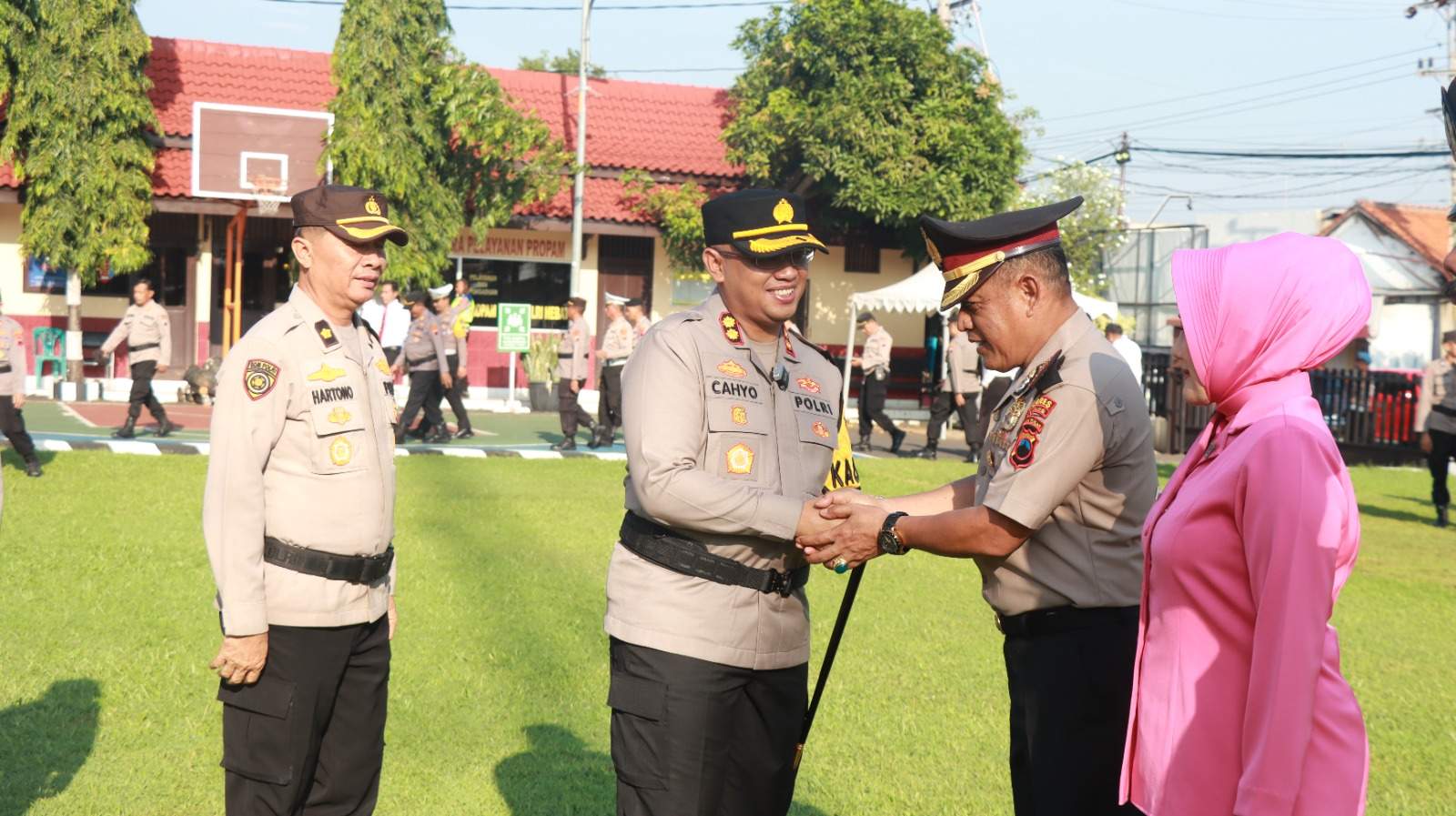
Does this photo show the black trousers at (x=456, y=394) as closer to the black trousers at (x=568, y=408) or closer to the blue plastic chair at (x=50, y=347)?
the black trousers at (x=568, y=408)

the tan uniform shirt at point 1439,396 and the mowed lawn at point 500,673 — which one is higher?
the tan uniform shirt at point 1439,396

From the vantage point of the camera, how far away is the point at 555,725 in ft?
19.6

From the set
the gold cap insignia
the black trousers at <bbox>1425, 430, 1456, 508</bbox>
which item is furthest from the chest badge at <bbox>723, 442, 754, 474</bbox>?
the black trousers at <bbox>1425, 430, 1456, 508</bbox>

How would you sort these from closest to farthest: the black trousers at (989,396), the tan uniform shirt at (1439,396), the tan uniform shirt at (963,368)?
the tan uniform shirt at (1439,396), the black trousers at (989,396), the tan uniform shirt at (963,368)

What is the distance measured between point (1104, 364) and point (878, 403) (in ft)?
49.9

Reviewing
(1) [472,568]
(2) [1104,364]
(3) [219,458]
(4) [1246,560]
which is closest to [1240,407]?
(4) [1246,560]

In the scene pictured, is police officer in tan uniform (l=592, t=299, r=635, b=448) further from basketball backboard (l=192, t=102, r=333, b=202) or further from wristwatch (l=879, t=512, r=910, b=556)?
wristwatch (l=879, t=512, r=910, b=556)

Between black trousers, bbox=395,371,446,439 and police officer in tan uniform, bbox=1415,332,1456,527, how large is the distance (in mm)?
10782

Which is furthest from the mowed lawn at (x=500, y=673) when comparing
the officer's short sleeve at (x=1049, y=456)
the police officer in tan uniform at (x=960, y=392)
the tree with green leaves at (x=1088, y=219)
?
the tree with green leaves at (x=1088, y=219)

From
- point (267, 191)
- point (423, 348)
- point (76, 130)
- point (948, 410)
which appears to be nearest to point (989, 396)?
point (948, 410)

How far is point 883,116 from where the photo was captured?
76.4 ft

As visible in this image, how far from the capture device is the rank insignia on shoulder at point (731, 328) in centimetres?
380

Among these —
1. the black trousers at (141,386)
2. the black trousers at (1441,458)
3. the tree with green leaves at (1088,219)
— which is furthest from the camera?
the tree with green leaves at (1088,219)

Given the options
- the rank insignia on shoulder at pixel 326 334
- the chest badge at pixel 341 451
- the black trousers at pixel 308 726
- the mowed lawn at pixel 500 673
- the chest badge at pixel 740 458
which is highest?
the rank insignia on shoulder at pixel 326 334
